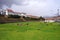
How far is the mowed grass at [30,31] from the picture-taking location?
10.7 feet

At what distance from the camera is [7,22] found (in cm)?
356

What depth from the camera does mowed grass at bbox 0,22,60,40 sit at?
128 inches

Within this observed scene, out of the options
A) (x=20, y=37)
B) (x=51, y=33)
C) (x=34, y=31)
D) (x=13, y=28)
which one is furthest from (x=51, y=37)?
(x=13, y=28)

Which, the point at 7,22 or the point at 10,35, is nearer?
the point at 10,35

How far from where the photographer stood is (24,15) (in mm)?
3578

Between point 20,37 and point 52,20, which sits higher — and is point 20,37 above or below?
below

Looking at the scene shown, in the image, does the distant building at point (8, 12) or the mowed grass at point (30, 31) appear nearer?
the mowed grass at point (30, 31)

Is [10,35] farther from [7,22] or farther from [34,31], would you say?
[34,31]

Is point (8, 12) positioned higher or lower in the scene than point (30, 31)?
higher

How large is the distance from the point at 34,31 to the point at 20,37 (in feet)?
1.44

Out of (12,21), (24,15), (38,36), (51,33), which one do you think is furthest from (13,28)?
(51,33)

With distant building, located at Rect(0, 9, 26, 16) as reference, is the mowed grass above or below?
below

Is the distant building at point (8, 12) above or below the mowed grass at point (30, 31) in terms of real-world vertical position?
above

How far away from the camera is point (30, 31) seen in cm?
356
